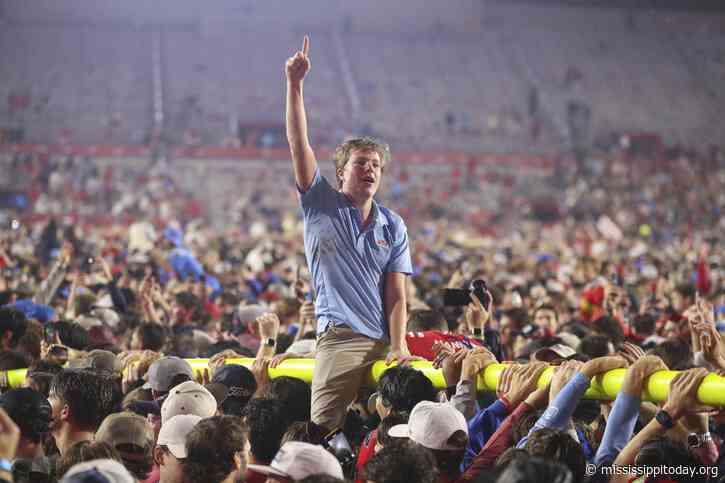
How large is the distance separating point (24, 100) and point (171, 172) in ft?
30.1

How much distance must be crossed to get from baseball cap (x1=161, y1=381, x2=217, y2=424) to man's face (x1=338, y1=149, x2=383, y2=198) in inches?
44.2

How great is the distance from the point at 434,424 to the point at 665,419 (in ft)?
2.67

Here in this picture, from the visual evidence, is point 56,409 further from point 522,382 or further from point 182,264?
point 182,264

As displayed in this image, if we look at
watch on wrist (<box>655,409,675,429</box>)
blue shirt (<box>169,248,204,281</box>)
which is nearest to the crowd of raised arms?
watch on wrist (<box>655,409,675,429</box>)

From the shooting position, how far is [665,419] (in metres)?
3.85

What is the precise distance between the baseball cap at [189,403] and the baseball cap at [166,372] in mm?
614

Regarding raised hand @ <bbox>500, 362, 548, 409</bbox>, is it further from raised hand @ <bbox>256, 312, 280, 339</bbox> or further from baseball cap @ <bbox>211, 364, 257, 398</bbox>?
raised hand @ <bbox>256, 312, 280, 339</bbox>

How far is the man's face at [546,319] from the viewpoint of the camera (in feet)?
30.5

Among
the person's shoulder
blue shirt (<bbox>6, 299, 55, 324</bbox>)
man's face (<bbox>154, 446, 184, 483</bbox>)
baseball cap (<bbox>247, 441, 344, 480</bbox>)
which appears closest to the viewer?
baseball cap (<bbox>247, 441, 344, 480</bbox>)

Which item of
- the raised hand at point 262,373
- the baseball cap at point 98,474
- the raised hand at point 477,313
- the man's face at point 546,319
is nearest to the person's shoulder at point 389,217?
the raised hand at point 477,313

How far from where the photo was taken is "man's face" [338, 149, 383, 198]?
5145 millimetres

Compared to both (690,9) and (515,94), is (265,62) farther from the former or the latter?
(690,9)

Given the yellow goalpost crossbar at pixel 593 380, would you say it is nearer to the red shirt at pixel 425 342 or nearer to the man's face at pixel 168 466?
the red shirt at pixel 425 342

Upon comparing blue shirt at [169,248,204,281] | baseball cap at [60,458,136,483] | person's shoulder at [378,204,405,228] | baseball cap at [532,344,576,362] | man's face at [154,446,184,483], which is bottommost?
man's face at [154,446,184,483]
